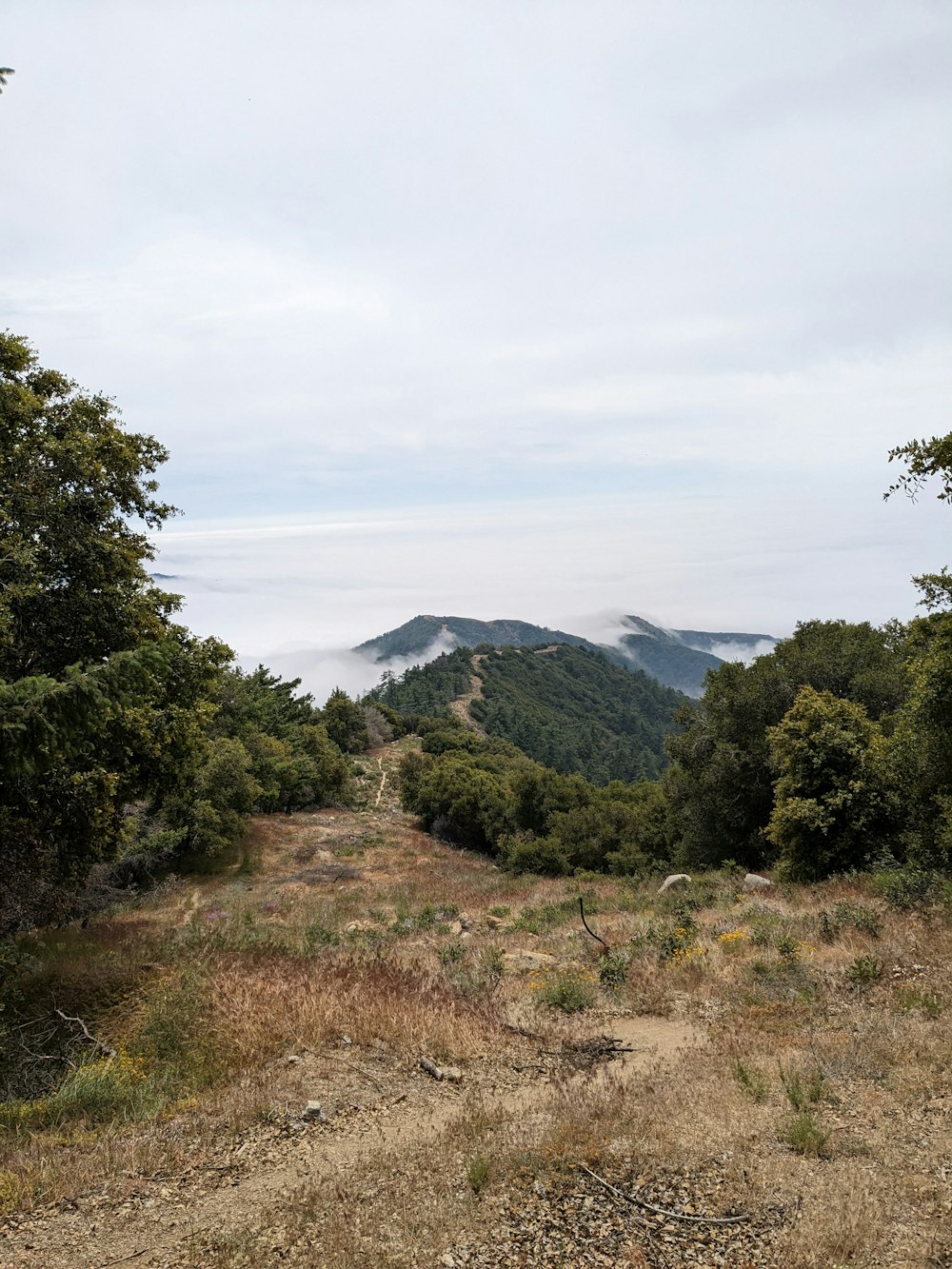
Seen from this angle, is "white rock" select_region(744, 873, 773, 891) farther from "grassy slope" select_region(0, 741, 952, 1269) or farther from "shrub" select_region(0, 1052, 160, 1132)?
"shrub" select_region(0, 1052, 160, 1132)

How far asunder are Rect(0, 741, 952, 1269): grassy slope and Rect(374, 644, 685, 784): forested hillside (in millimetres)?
100268

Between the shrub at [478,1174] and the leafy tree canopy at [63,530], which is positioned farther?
the leafy tree canopy at [63,530]

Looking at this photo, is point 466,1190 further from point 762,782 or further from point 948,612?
point 762,782

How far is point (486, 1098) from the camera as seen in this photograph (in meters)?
7.53

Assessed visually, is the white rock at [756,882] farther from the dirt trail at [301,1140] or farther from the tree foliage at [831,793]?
the dirt trail at [301,1140]

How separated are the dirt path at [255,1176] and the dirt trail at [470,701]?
387ft

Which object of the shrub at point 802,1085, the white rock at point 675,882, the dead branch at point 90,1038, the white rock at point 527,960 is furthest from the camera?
the white rock at point 675,882

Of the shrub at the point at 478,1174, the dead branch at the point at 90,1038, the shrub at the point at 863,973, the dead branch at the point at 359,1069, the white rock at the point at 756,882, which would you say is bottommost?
the white rock at the point at 756,882

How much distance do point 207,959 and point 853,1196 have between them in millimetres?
9974

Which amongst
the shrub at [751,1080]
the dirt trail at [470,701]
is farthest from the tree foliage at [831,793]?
the dirt trail at [470,701]

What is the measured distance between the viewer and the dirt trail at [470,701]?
138125 mm

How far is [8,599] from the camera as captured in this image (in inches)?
378

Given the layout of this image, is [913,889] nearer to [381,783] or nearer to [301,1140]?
[301,1140]

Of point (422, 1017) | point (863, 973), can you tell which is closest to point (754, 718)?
point (863, 973)
